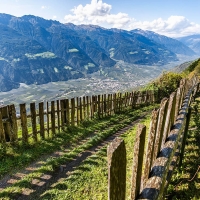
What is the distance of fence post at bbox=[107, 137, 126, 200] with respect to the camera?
1.36 meters

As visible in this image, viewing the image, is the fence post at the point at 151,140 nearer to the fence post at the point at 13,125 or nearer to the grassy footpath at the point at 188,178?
the grassy footpath at the point at 188,178

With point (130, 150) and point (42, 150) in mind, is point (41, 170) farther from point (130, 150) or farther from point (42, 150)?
point (130, 150)

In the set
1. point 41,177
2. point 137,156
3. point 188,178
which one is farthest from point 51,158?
point 137,156

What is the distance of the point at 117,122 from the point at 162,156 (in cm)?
1036

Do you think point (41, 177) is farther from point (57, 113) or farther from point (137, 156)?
point (137, 156)

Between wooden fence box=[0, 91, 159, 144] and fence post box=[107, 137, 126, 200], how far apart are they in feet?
25.0

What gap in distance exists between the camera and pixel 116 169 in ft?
4.70

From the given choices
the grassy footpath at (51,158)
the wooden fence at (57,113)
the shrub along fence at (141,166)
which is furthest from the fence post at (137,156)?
the wooden fence at (57,113)

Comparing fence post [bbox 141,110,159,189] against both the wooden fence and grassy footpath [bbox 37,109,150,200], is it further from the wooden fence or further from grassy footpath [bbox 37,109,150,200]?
the wooden fence

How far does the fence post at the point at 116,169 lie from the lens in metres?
1.36

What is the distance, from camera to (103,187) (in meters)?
5.34

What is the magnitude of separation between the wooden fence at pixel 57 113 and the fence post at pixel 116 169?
25.0ft

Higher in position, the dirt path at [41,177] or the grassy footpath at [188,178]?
the grassy footpath at [188,178]

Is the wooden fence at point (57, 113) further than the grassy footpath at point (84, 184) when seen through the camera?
Yes
